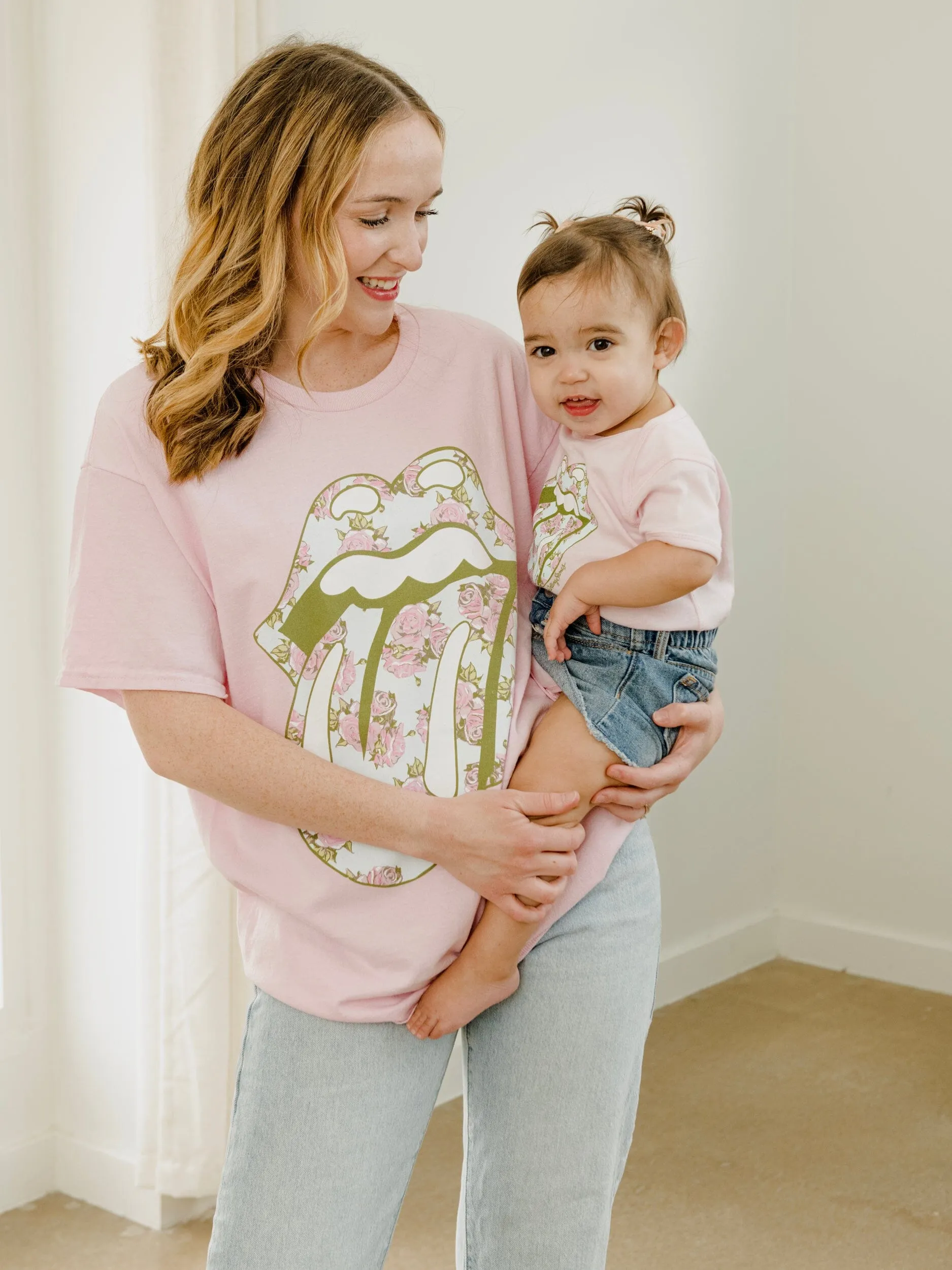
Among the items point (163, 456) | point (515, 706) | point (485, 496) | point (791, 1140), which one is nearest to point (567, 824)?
point (515, 706)

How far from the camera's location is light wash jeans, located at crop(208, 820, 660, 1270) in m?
1.18

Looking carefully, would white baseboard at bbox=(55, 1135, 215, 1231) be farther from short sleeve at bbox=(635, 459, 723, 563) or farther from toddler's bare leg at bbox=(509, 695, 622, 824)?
short sleeve at bbox=(635, 459, 723, 563)

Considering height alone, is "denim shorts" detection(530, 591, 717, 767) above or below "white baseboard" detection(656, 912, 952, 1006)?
above

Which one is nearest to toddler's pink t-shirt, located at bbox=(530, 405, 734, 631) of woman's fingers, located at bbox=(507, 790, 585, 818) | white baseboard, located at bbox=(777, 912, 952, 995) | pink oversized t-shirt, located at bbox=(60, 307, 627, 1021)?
pink oversized t-shirt, located at bbox=(60, 307, 627, 1021)

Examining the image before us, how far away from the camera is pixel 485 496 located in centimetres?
131

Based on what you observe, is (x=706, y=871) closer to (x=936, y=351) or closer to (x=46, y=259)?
(x=936, y=351)

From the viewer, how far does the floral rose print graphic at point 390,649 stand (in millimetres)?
1207

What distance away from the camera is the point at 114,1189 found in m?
2.24

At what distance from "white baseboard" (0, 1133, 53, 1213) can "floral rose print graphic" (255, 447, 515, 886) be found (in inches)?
53.8

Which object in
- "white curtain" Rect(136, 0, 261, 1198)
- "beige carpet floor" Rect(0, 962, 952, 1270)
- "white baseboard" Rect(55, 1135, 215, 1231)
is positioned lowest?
"beige carpet floor" Rect(0, 962, 952, 1270)

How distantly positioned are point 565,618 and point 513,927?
1.01ft

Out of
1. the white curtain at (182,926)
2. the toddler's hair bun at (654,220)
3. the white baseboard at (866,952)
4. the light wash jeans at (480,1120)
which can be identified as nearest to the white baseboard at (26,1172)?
the white curtain at (182,926)

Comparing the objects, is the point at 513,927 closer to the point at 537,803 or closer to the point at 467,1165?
the point at 537,803

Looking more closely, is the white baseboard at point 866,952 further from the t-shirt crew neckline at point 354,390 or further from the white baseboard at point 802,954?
the t-shirt crew neckline at point 354,390
